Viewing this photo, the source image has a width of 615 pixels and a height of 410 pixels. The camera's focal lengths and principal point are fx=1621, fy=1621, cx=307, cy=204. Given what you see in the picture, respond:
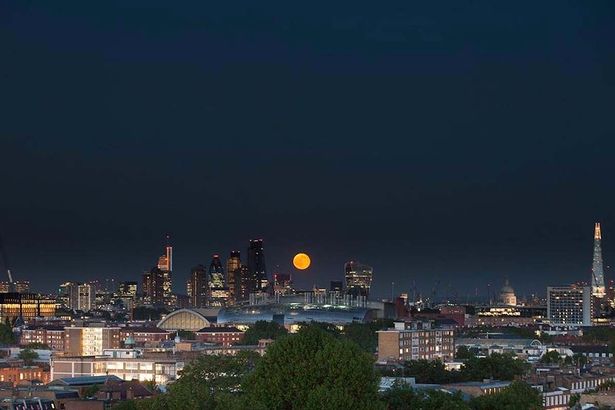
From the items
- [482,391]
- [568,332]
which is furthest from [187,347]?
[568,332]

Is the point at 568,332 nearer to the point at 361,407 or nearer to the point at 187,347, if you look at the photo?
the point at 187,347

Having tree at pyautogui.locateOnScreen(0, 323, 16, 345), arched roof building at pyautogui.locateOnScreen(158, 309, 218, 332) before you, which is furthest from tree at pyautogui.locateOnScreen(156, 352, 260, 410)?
arched roof building at pyautogui.locateOnScreen(158, 309, 218, 332)

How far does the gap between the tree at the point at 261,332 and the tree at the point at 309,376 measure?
81893 millimetres

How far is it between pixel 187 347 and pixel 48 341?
117ft

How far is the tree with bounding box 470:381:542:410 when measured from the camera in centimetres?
5797

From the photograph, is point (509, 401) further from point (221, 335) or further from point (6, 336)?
point (6, 336)

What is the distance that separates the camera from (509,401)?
58.3 metres

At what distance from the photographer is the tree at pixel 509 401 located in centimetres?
5797

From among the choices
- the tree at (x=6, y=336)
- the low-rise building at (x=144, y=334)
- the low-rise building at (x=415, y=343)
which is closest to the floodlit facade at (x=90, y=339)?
the low-rise building at (x=144, y=334)

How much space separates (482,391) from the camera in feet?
234

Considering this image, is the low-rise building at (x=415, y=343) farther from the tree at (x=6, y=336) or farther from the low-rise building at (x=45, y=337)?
the tree at (x=6, y=336)

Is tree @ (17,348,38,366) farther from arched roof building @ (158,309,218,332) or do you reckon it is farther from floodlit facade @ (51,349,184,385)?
arched roof building @ (158,309,218,332)

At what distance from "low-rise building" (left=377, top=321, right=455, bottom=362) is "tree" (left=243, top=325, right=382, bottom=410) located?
195ft

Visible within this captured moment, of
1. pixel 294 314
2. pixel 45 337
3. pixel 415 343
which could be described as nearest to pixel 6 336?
pixel 45 337
